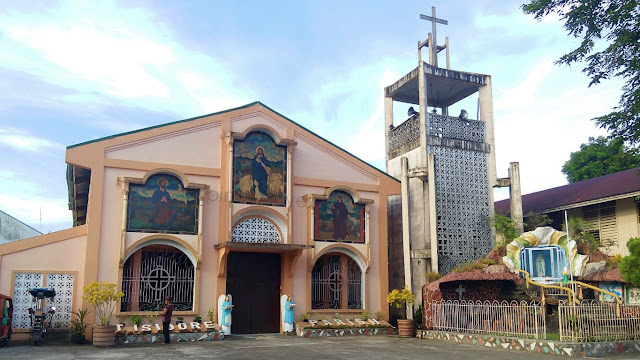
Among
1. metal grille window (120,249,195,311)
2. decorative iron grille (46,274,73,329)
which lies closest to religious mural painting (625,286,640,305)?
metal grille window (120,249,195,311)

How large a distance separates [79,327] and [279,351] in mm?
6042

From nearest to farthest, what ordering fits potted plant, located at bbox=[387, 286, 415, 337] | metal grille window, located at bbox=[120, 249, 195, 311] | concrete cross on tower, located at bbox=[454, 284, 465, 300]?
metal grille window, located at bbox=[120, 249, 195, 311] → potted plant, located at bbox=[387, 286, 415, 337] → concrete cross on tower, located at bbox=[454, 284, 465, 300]

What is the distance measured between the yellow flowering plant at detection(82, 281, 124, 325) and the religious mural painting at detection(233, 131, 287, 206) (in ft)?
15.8

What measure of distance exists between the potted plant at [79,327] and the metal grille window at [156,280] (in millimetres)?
1113

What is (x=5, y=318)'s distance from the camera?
1550 cm

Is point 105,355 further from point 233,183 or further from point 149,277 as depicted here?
point 233,183

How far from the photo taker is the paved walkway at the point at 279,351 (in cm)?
1352

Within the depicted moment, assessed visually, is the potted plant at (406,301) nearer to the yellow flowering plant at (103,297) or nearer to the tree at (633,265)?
the tree at (633,265)

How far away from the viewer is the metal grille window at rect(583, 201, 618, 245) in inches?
815

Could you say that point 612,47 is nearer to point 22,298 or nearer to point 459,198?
point 459,198

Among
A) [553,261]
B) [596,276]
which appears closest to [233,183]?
[553,261]

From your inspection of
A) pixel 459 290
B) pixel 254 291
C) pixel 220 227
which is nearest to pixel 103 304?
pixel 220 227

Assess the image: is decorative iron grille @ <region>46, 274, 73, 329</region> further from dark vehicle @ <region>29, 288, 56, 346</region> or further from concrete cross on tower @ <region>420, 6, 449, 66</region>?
concrete cross on tower @ <region>420, 6, 449, 66</region>

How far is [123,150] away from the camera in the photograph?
18.2 m
